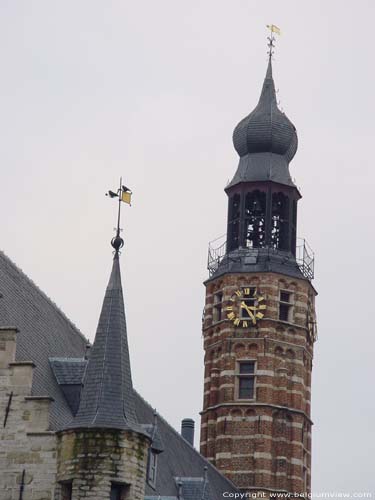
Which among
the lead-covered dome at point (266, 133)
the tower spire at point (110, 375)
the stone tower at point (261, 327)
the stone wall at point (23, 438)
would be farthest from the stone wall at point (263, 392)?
the stone wall at point (23, 438)

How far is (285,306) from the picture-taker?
74625mm

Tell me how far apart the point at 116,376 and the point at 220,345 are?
103 ft

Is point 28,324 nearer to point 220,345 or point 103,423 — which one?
point 103,423

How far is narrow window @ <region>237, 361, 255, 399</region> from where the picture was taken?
72.9 m

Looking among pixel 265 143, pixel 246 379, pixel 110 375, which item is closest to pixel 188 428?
pixel 246 379

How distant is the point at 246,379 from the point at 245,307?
3504mm

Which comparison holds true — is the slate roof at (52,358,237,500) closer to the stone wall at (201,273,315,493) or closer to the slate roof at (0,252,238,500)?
the slate roof at (0,252,238,500)

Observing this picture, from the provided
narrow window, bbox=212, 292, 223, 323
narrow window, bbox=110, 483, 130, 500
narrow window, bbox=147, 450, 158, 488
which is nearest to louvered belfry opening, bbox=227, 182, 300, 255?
narrow window, bbox=212, 292, 223, 323

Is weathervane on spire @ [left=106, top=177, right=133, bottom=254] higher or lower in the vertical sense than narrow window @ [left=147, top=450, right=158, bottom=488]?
higher

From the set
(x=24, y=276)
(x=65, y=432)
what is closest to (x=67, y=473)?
(x=65, y=432)

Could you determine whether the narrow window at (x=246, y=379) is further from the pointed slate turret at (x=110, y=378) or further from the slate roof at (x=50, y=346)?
the pointed slate turret at (x=110, y=378)

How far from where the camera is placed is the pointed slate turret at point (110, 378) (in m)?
41.9

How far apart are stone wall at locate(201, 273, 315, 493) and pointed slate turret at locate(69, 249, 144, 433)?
94.4ft

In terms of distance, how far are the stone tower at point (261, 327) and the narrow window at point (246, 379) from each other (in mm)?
48
